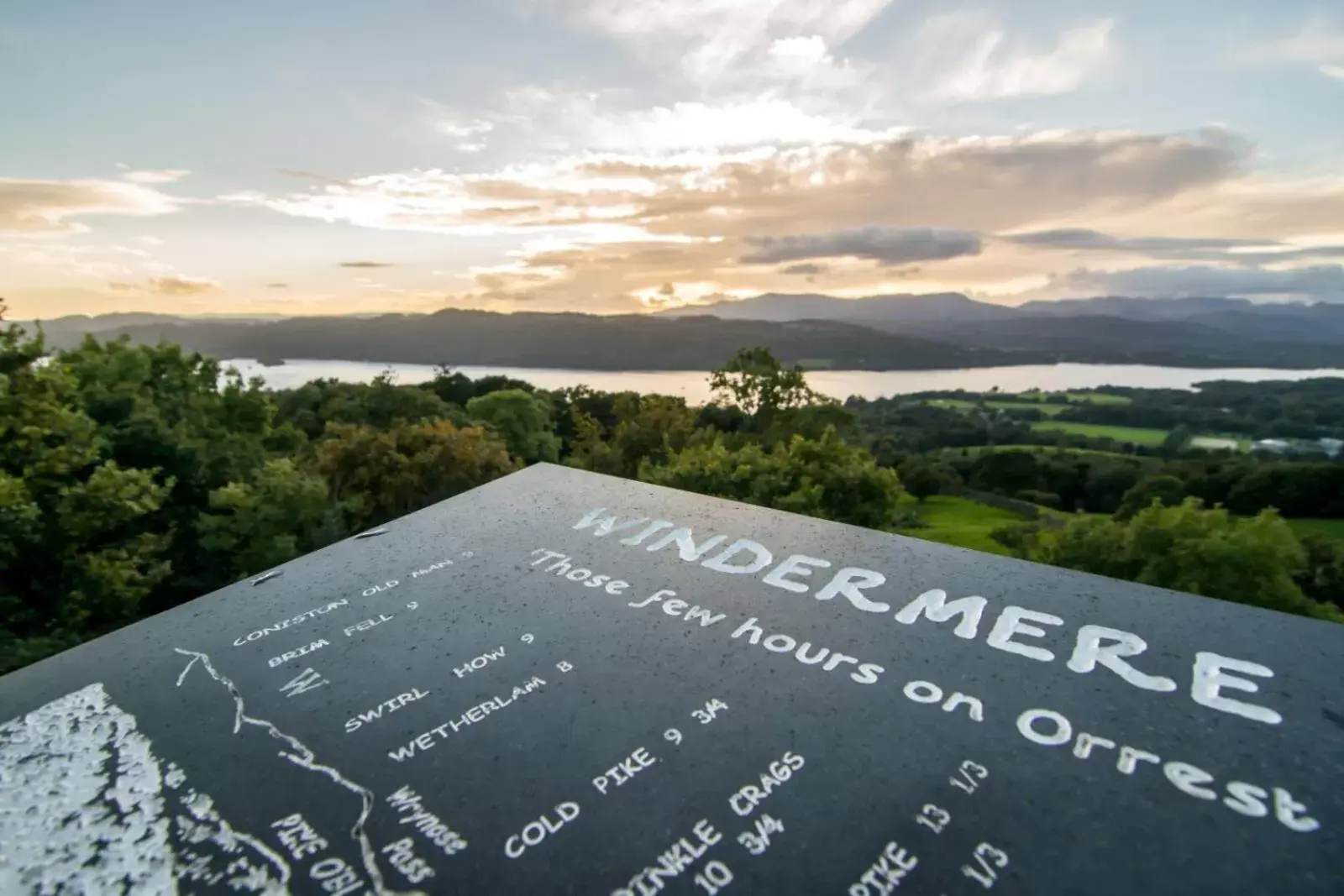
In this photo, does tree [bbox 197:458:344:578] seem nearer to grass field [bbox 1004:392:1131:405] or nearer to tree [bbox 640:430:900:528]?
tree [bbox 640:430:900:528]

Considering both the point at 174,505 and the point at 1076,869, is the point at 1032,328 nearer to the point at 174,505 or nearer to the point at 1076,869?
the point at 174,505

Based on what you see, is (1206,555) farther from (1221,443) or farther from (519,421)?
(519,421)

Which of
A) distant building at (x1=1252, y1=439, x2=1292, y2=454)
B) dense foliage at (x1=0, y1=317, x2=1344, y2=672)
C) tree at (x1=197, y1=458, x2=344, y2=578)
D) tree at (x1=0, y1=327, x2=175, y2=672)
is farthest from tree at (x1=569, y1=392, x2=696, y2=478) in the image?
distant building at (x1=1252, y1=439, x2=1292, y2=454)

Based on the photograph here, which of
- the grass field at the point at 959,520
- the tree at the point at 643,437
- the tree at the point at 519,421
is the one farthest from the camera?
the tree at the point at 519,421

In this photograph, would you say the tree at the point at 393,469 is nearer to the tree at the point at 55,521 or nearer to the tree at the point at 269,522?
the tree at the point at 269,522

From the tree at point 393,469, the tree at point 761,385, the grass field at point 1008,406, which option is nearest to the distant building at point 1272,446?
the grass field at point 1008,406

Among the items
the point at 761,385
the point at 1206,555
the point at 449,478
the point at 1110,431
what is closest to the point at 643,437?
the point at 761,385

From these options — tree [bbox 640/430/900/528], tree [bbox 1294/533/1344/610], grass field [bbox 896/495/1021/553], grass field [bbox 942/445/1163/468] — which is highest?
tree [bbox 640/430/900/528]

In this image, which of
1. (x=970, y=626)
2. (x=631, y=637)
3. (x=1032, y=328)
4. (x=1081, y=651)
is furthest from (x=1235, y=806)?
(x=1032, y=328)
